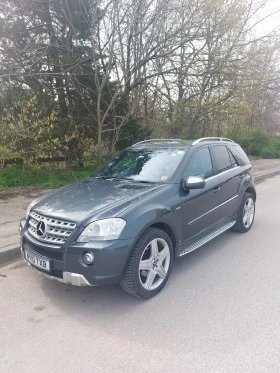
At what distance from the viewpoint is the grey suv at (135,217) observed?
9.88 ft

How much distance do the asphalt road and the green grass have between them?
446 centimetres

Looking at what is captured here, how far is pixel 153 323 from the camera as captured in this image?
2916 mm

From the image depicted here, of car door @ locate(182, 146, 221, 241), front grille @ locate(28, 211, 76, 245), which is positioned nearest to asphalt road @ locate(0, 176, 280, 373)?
car door @ locate(182, 146, 221, 241)

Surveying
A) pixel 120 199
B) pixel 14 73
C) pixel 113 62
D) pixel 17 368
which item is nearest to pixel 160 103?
pixel 113 62

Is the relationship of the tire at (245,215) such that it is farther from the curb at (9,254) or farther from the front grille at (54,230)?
the curb at (9,254)

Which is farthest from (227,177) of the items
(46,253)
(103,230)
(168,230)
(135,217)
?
(46,253)

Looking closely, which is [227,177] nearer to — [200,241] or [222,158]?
[222,158]

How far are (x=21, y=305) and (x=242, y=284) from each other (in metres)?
2.39

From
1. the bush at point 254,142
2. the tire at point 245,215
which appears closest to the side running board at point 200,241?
the tire at point 245,215

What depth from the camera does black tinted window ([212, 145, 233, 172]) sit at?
4788 mm

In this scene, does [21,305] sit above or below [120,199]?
below

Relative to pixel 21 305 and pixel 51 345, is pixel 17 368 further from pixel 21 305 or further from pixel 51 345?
pixel 21 305

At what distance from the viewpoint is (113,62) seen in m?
9.58

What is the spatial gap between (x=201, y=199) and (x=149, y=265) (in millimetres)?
1237
